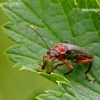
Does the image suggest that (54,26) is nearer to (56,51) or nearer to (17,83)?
(56,51)

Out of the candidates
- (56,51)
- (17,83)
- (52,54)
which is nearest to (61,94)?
(52,54)

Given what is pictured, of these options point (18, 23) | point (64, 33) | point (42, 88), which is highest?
point (18, 23)

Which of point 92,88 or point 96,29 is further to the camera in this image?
point 96,29

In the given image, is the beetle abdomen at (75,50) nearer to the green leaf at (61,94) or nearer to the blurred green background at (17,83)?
the green leaf at (61,94)

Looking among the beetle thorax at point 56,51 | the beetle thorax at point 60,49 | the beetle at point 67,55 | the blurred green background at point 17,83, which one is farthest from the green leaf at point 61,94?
the blurred green background at point 17,83

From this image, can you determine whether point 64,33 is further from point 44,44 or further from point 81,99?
point 81,99

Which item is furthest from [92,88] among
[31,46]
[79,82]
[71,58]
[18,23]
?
[18,23]

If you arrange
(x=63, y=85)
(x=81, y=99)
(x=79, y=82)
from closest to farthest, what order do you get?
1. (x=63, y=85)
2. (x=81, y=99)
3. (x=79, y=82)
